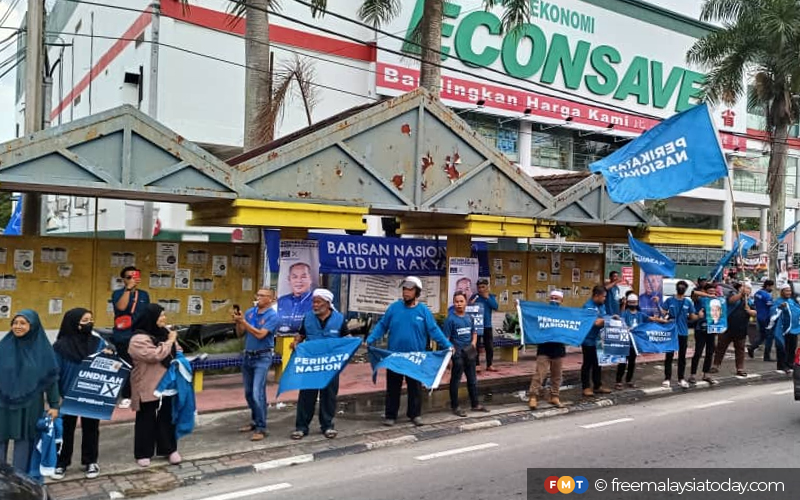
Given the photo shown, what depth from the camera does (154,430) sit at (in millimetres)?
6691

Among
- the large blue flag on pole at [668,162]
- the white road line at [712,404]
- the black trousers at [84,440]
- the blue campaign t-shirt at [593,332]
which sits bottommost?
the white road line at [712,404]

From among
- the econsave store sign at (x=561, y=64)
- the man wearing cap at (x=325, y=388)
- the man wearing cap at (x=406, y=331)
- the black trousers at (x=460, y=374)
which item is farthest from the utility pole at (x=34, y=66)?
the econsave store sign at (x=561, y=64)

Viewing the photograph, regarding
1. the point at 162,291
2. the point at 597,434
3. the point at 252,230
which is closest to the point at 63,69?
the point at 252,230

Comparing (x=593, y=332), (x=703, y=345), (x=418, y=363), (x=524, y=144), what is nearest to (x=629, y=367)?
(x=593, y=332)

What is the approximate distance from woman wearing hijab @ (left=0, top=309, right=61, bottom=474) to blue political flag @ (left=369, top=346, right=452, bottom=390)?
3.74 metres

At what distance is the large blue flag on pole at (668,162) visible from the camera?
10781 mm

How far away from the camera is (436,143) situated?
404 inches

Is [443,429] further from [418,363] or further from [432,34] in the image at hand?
[432,34]

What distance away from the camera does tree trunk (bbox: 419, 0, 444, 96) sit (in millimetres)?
14066

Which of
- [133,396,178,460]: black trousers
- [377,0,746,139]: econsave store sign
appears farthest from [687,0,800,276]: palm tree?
[133,396,178,460]: black trousers

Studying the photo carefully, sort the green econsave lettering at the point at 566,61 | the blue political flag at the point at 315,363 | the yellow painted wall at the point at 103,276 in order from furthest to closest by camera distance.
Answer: the green econsave lettering at the point at 566,61
the yellow painted wall at the point at 103,276
the blue political flag at the point at 315,363

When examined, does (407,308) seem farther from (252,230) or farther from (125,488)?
(252,230)

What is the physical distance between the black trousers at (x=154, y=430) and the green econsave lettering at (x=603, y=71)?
2784 centimetres

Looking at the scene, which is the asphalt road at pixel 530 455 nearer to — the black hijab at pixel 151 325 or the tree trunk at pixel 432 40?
the black hijab at pixel 151 325
